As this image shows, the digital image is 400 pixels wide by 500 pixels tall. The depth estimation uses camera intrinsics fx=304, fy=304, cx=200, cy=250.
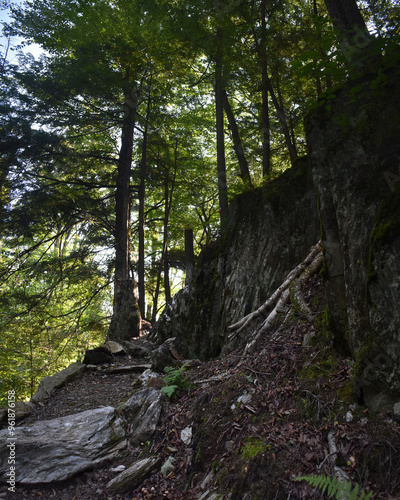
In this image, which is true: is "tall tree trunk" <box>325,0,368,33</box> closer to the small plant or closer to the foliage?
the foliage

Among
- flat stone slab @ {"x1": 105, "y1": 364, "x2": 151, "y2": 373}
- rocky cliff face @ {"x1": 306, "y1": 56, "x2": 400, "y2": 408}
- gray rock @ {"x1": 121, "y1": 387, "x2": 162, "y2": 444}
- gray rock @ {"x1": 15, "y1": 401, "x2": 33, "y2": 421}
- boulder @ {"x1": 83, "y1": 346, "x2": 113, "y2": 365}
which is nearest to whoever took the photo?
rocky cliff face @ {"x1": 306, "y1": 56, "x2": 400, "y2": 408}

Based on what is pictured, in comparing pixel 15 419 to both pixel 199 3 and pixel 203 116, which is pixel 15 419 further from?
pixel 203 116

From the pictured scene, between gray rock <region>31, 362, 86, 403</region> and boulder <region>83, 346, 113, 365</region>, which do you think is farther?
boulder <region>83, 346, 113, 365</region>

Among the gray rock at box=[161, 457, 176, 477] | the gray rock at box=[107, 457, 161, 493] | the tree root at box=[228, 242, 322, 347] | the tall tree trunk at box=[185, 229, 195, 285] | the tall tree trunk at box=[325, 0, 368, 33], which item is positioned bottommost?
the gray rock at box=[107, 457, 161, 493]

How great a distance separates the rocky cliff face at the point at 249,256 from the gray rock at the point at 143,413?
6.82 ft

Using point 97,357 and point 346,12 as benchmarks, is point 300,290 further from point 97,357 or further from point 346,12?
point 97,357

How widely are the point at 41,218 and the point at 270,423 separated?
10.9m

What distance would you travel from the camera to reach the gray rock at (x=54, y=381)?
684cm

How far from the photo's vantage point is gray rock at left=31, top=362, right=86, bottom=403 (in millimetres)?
6836

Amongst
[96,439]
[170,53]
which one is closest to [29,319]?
[96,439]

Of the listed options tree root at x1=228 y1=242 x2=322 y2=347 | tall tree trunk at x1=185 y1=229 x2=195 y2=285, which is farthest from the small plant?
tall tree trunk at x1=185 y1=229 x2=195 y2=285

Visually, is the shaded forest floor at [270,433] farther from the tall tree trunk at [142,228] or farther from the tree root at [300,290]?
the tall tree trunk at [142,228]

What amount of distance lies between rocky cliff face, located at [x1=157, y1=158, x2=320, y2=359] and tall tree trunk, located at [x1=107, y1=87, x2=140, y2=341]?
418 centimetres

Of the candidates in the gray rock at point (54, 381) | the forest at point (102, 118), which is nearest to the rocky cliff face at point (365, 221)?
the forest at point (102, 118)
